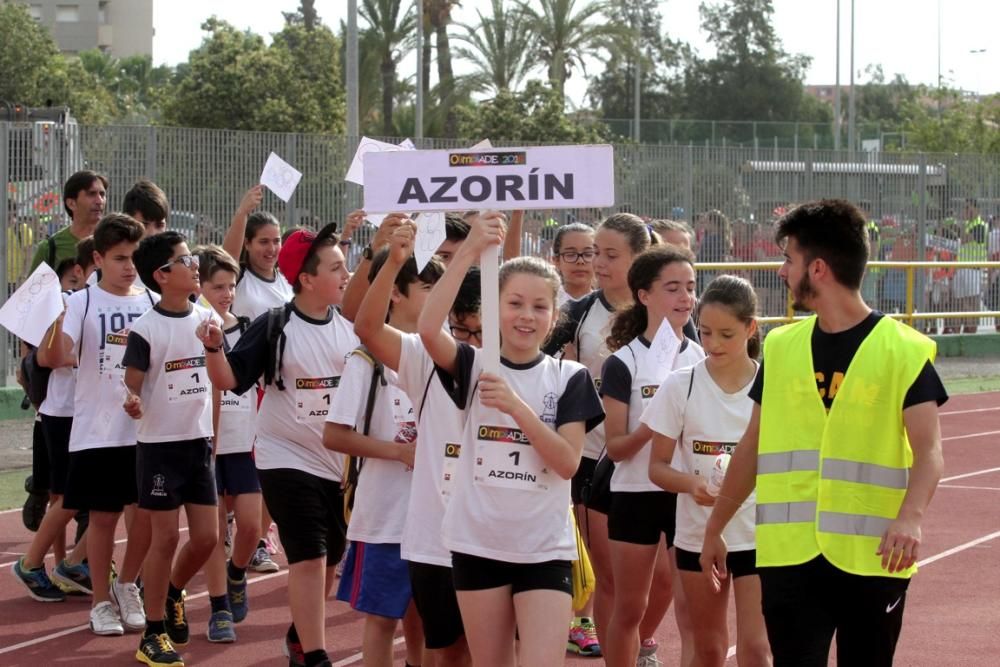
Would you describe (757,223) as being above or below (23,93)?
below

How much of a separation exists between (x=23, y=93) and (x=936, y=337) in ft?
131

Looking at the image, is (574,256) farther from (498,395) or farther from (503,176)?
(498,395)

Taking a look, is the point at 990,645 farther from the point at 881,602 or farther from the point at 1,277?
the point at 1,277

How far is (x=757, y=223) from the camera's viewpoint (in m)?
22.6

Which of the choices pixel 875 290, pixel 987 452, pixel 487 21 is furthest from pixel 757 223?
pixel 487 21

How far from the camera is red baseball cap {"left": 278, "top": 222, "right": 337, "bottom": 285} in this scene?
266 inches

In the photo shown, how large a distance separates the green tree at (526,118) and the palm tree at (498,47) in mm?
1505

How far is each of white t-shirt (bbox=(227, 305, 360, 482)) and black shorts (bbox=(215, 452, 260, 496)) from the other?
1382 millimetres

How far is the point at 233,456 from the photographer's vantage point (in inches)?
319

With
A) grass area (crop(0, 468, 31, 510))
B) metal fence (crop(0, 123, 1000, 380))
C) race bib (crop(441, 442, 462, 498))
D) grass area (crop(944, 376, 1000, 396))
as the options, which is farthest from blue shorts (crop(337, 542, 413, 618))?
grass area (crop(944, 376, 1000, 396))

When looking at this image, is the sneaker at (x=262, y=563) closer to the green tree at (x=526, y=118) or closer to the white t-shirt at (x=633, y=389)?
the white t-shirt at (x=633, y=389)

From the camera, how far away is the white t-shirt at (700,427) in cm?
567

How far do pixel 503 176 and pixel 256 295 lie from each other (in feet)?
14.1

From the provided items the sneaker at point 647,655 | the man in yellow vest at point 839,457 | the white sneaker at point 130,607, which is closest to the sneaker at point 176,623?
the white sneaker at point 130,607
